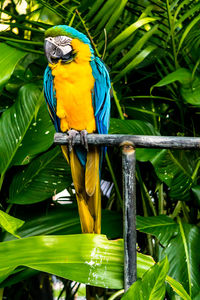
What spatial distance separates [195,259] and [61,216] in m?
0.36

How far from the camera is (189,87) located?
0.96 metres

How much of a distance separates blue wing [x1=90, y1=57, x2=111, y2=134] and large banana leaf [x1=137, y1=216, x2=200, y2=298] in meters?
0.26

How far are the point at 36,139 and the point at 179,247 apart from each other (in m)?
0.45

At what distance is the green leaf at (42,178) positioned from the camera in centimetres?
96

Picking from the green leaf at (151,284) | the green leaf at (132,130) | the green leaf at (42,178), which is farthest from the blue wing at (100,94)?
the green leaf at (151,284)

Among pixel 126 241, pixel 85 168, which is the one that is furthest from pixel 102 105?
pixel 126 241

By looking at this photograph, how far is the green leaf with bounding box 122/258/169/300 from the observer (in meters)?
0.47

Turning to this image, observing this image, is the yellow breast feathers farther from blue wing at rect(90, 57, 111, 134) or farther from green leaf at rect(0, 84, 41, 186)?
green leaf at rect(0, 84, 41, 186)

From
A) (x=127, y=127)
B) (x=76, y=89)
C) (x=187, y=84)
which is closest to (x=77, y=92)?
(x=76, y=89)

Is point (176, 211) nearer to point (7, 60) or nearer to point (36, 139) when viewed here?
point (36, 139)

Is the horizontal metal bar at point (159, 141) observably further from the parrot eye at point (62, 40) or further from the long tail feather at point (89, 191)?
the parrot eye at point (62, 40)

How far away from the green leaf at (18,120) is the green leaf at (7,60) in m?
0.11

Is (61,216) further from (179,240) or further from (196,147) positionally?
(196,147)

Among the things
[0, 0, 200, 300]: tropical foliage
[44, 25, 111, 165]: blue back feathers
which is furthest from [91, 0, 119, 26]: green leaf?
[44, 25, 111, 165]: blue back feathers
